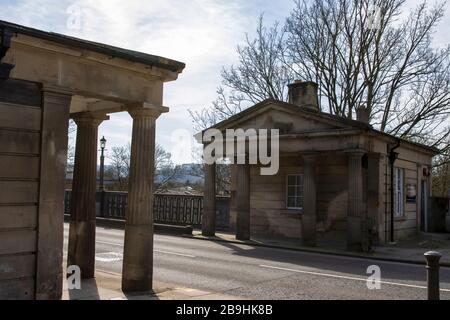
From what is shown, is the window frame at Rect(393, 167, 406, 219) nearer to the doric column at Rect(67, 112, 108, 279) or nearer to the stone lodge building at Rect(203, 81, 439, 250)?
the stone lodge building at Rect(203, 81, 439, 250)

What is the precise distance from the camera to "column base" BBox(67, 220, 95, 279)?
9.88 metres

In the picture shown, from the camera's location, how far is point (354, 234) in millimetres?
17188

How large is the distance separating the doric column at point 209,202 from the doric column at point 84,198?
37.7ft

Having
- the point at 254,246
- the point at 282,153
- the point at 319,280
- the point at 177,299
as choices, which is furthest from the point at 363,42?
A: the point at 177,299

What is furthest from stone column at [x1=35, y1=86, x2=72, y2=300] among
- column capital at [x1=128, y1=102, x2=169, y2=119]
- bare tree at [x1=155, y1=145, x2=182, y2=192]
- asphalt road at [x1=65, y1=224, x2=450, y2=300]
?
bare tree at [x1=155, y1=145, x2=182, y2=192]

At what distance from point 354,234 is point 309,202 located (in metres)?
2.02

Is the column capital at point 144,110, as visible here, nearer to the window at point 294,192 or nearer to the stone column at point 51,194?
the stone column at point 51,194

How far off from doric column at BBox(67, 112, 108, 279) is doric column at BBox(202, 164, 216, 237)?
1148cm

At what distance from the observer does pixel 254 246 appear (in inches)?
731

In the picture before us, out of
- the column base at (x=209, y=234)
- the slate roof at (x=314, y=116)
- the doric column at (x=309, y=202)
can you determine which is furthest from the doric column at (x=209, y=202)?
the doric column at (x=309, y=202)

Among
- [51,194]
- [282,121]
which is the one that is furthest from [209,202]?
[51,194]

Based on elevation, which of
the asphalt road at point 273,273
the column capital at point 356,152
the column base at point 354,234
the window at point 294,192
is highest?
the column capital at point 356,152

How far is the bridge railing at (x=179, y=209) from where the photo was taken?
24281 millimetres

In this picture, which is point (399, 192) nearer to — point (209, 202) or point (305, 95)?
→ point (305, 95)
